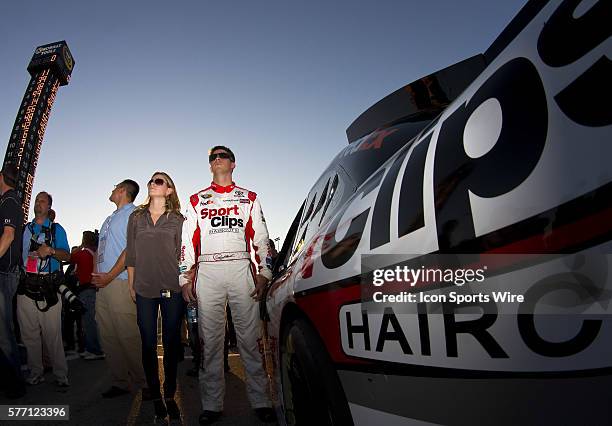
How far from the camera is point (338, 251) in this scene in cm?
117

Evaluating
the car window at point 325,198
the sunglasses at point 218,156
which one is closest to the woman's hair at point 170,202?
the sunglasses at point 218,156

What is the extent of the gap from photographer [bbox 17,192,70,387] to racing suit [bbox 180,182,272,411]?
1993 millimetres

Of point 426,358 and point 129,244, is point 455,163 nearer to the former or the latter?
point 426,358

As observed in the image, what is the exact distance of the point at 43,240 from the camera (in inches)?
157

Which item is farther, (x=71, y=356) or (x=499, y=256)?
(x=71, y=356)

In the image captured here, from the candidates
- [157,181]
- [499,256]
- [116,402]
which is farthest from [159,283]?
[499,256]

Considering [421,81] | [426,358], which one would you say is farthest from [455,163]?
[421,81]

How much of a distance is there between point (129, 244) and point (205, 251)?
0.82 m

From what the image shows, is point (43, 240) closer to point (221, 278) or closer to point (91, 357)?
point (91, 357)

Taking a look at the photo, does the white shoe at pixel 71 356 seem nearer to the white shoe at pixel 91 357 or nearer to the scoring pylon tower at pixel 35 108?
the white shoe at pixel 91 357

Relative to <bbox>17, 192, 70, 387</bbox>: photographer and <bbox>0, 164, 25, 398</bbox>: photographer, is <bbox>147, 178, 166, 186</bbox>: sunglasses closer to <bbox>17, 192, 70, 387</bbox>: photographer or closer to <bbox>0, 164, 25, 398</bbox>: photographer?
<bbox>0, 164, 25, 398</bbox>: photographer

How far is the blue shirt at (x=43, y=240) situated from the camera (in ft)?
13.0

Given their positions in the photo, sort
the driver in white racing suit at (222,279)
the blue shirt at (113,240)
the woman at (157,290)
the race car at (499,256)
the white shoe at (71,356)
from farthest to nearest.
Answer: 1. the white shoe at (71,356)
2. the blue shirt at (113,240)
3. the woman at (157,290)
4. the driver in white racing suit at (222,279)
5. the race car at (499,256)

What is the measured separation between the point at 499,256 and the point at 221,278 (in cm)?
233
